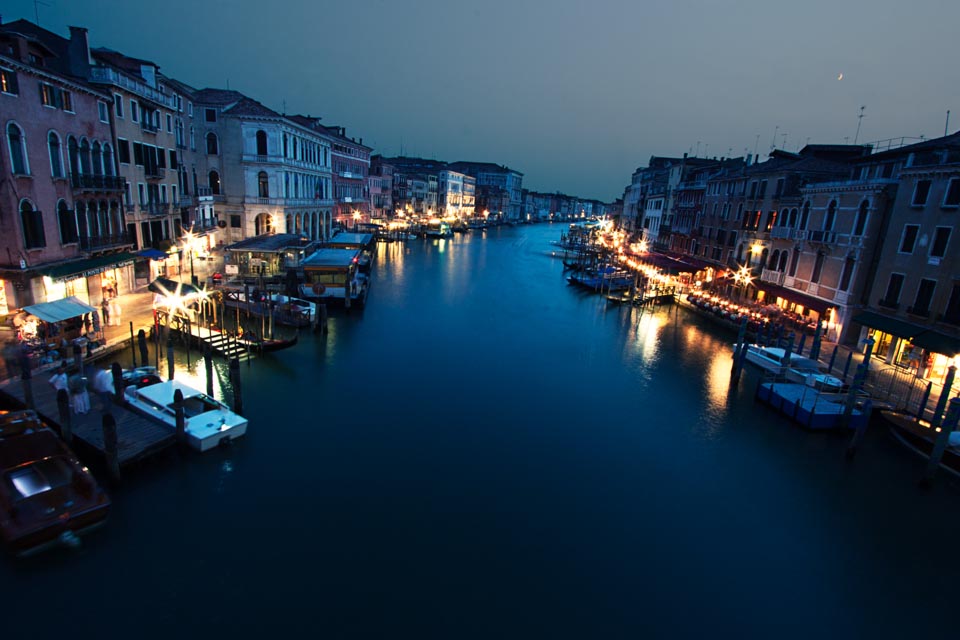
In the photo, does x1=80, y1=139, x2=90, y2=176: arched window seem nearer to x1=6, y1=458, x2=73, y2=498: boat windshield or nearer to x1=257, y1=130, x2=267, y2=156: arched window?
x1=6, y1=458, x2=73, y2=498: boat windshield

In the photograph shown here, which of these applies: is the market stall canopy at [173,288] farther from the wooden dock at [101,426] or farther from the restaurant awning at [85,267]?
the wooden dock at [101,426]

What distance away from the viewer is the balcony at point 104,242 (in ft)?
71.9

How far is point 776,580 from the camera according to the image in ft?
37.6

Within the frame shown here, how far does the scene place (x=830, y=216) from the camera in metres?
27.5

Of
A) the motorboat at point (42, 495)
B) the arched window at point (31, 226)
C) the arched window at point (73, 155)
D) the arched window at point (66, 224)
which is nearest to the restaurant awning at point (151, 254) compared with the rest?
the arched window at point (66, 224)

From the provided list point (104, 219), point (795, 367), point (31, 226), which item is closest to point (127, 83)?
point (104, 219)

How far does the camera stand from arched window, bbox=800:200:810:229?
1159 inches

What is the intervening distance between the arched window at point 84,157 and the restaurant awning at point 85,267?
384 cm

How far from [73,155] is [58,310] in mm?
7706

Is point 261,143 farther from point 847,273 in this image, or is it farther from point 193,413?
point 847,273

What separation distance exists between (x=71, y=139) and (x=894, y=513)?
32869 mm

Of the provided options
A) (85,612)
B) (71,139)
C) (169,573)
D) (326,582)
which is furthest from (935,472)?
(71,139)

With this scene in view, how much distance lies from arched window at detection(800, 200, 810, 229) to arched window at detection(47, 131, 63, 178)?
37706 mm

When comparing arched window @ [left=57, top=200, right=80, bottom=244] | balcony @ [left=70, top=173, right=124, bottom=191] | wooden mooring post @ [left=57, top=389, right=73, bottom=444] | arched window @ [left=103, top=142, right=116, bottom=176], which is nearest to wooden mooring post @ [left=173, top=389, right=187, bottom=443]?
wooden mooring post @ [left=57, top=389, right=73, bottom=444]
